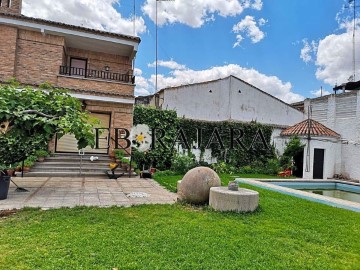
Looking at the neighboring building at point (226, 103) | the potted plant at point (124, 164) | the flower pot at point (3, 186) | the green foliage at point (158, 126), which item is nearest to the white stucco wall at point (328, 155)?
the neighboring building at point (226, 103)

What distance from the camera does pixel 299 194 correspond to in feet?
31.6

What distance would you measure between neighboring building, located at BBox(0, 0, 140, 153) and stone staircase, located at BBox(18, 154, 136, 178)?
1091 millimetres

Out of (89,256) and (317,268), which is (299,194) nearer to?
(317,268)

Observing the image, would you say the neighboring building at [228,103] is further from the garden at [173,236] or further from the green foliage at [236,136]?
the garden at [173,236]

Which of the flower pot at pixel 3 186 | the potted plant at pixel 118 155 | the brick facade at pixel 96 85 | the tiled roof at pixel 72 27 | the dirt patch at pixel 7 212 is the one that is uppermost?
the tiled roof at pixel 72 27

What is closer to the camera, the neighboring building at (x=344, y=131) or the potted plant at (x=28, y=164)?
the potted plant at (x=28, y=164)

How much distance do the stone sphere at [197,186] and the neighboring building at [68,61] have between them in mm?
8173

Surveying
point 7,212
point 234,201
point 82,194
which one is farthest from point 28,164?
point 234,201

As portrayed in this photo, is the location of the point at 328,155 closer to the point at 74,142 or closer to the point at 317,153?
the point at 317,153

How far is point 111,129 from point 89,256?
37.5 ft

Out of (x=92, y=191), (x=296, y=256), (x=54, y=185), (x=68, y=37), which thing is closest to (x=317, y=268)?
(x=296, y=256)

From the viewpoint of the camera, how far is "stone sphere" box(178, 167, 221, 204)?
7574 millimetres

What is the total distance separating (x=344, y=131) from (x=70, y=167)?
17176 mm

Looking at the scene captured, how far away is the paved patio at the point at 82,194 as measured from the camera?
7391mm
